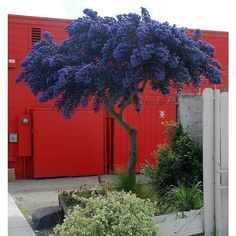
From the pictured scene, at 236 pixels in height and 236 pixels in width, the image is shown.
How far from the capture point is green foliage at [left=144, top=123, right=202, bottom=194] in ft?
24.3

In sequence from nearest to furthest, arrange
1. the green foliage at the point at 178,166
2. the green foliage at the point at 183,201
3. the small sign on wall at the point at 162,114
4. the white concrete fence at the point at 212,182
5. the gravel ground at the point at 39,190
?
1. the white concrete fence at the point at 212,182
2. the green foliage at the point at 183,201
3. the green foliage at the point at 178,166
4. the gravel ground at the point at 39,190
5. the small sign on wall at the point at 162,114

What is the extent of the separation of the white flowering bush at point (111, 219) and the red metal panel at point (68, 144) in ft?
24.2

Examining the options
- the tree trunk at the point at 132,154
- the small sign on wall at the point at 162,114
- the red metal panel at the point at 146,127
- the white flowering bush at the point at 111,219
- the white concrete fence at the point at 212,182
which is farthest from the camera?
the small sign on wall at the point at 162,114

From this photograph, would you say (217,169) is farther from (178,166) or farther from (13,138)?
(13,138)

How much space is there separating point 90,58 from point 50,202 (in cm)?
342

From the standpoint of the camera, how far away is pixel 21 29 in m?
11.6

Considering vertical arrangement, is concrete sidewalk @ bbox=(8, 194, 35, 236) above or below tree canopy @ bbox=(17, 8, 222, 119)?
below

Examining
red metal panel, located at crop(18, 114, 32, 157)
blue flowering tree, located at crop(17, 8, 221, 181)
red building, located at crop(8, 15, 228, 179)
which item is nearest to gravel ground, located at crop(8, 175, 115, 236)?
red building, located at crop(8, 15, 228, 179)

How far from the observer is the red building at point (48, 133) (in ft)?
38.2

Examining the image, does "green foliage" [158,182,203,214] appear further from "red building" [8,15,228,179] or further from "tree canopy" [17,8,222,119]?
"red building" [8,15,228,179]

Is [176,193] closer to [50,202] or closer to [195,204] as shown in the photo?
[195,204]

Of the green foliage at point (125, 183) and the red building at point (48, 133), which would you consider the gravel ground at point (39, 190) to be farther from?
the green foliage at point (125, 183)

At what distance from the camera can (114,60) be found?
6336mm

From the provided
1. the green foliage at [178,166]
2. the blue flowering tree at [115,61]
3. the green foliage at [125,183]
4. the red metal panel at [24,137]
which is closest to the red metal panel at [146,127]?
the red metal panel at [24,137]
